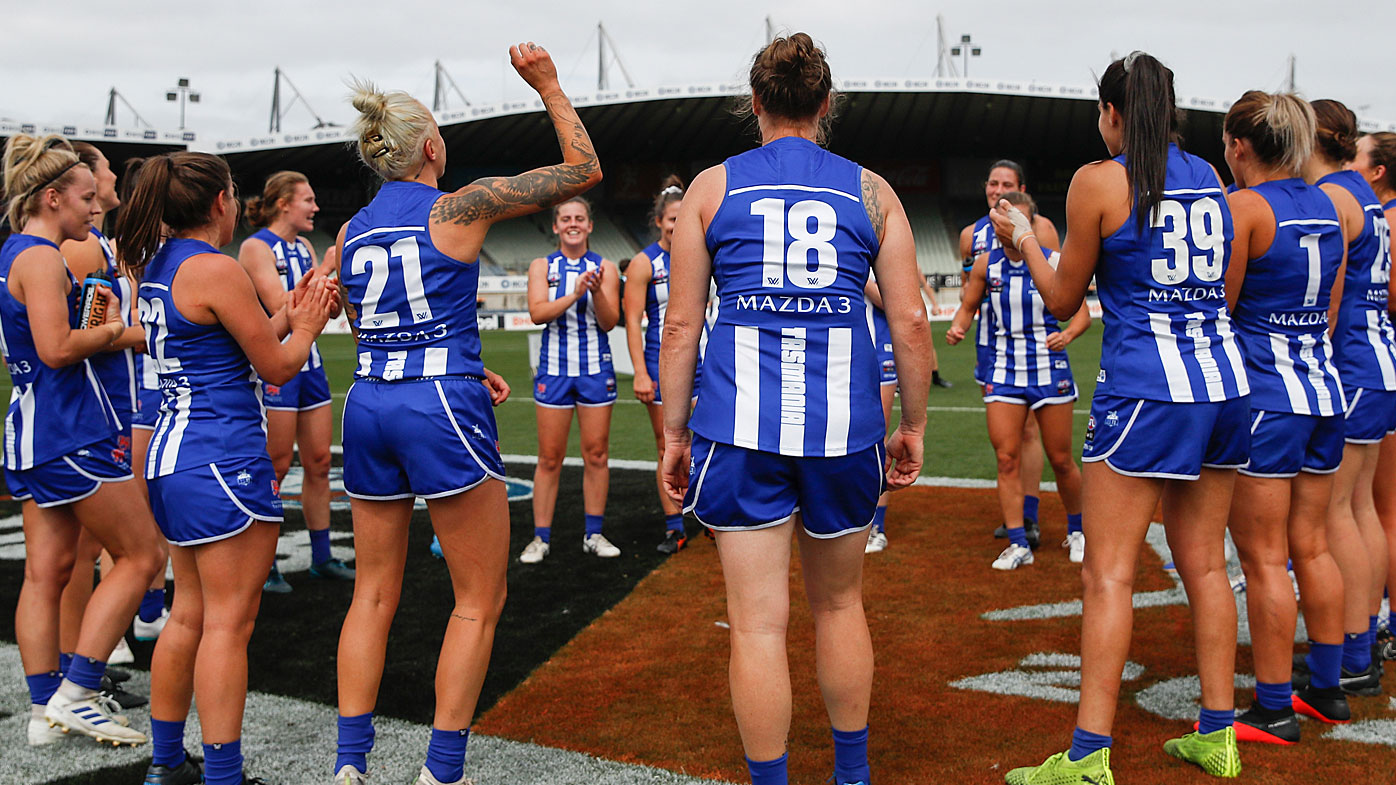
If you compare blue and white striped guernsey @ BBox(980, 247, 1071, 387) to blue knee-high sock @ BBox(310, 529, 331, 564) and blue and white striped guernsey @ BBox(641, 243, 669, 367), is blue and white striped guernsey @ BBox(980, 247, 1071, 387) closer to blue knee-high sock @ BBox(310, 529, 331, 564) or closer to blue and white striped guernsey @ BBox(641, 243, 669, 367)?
blue and white striped guernsey @ BBox(641, 243, 669, 367)

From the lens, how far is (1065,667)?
4.13m

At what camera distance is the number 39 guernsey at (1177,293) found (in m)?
2.97

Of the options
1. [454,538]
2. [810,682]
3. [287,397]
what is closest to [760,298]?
[454,538]

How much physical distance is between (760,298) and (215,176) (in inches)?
71.9

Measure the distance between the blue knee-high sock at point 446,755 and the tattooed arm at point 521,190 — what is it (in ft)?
4.62

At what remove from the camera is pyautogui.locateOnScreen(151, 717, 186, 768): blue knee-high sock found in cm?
315

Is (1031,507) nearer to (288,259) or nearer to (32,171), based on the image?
(288,259)

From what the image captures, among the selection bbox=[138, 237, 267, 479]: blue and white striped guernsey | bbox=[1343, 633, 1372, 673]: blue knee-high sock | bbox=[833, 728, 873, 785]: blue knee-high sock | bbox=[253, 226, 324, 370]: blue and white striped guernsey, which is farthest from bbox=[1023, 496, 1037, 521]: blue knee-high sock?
bbox=[138, 237, 267, 479]: blue and white striped guernsey

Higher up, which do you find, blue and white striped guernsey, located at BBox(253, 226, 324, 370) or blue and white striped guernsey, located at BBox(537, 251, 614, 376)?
blue and white striped guernsey, located at BBox(253, 226, 324, 370)

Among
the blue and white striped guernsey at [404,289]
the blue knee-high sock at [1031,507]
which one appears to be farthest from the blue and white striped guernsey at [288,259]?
the blue knee-high sock at [1031,507]

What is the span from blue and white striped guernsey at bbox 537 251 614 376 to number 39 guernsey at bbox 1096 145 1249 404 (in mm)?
3499

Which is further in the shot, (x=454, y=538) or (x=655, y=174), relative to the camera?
(x=655, y=174)

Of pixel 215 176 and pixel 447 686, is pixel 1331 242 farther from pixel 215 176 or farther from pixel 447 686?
pixel 215 176

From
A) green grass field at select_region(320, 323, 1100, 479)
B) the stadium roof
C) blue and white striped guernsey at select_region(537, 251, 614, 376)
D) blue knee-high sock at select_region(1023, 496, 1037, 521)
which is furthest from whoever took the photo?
the stadium roof
